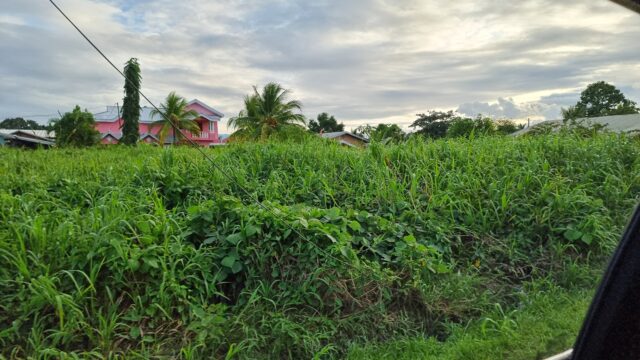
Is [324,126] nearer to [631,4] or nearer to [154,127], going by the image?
[154,127]

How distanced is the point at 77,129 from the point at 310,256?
26.9ft

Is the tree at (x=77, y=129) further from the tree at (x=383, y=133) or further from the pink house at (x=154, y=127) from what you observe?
the tree at (x=383, y=133)

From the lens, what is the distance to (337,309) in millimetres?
2361

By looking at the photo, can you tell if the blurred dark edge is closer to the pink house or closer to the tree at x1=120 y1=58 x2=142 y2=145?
the tree at x1=120 y1=58 x2=142 y2=145

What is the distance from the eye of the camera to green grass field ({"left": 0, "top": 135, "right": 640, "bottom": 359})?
6.49 feet

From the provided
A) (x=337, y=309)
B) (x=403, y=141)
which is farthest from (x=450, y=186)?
(x=337, y=309)

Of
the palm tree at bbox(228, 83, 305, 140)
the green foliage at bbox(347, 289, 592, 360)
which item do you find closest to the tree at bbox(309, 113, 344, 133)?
the palm tree at bbox(228, 83, 305, 140)

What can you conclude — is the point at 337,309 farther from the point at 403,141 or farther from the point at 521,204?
the point at 403,141

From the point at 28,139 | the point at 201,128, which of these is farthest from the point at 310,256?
the point at 28,139

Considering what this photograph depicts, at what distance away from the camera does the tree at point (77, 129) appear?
8.47 m

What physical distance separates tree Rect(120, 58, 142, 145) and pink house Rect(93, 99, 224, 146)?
90 millimetres

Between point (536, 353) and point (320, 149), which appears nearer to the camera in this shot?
point (536, 353)

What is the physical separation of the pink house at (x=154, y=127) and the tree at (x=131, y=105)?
90mm

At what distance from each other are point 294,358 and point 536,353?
3.64ft
